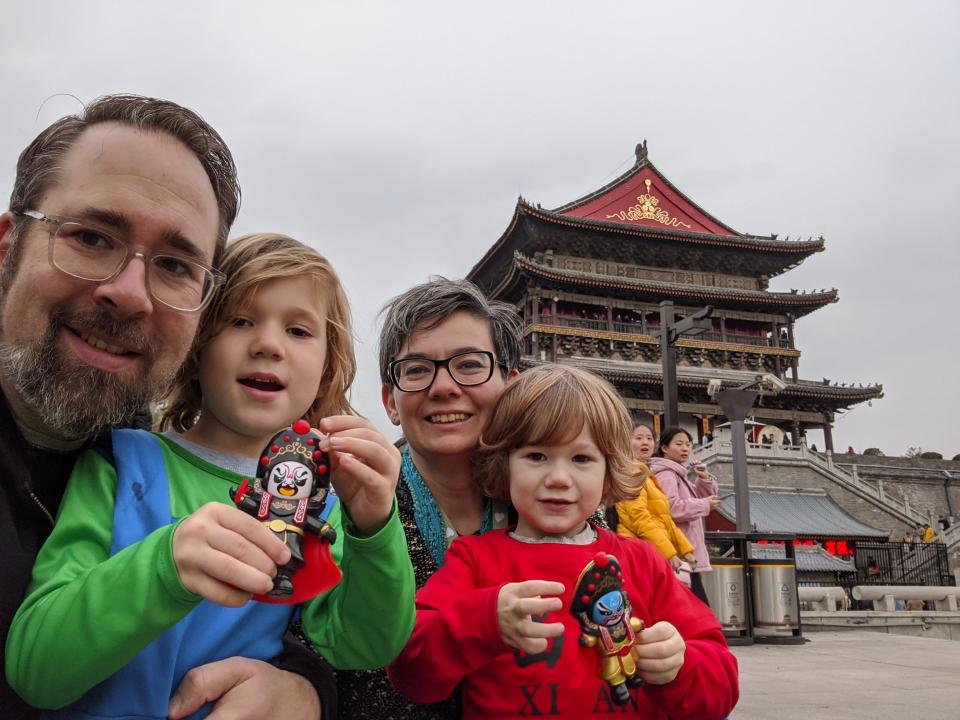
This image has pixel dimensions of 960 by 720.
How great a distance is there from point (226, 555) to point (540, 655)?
88 centimetres

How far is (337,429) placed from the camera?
129 cm

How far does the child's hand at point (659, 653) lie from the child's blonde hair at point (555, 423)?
455 millimetres

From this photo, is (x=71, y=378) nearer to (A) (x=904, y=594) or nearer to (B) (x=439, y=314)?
(B) (x=439, y=314)

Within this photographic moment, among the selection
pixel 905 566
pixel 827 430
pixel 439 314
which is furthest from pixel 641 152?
pixel 439 314

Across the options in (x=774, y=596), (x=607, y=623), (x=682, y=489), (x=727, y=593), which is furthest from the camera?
(x=774, y=596)

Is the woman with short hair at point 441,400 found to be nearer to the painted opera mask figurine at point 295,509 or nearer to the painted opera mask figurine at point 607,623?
the painted opera mask figurine at point 607,623

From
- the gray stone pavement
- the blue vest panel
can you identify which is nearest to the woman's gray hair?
the blue vest panel

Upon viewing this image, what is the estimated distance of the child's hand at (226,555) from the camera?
3.28 feet

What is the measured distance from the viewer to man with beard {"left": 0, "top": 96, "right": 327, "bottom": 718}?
1354 millimetres

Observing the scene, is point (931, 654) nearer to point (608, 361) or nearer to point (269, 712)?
point (269, 712)

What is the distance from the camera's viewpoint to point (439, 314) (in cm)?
206

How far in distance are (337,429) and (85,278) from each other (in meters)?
0.56

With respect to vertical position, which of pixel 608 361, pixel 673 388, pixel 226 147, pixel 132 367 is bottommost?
pixel 132 367

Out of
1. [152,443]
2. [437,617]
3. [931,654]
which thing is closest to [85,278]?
[152,443]
